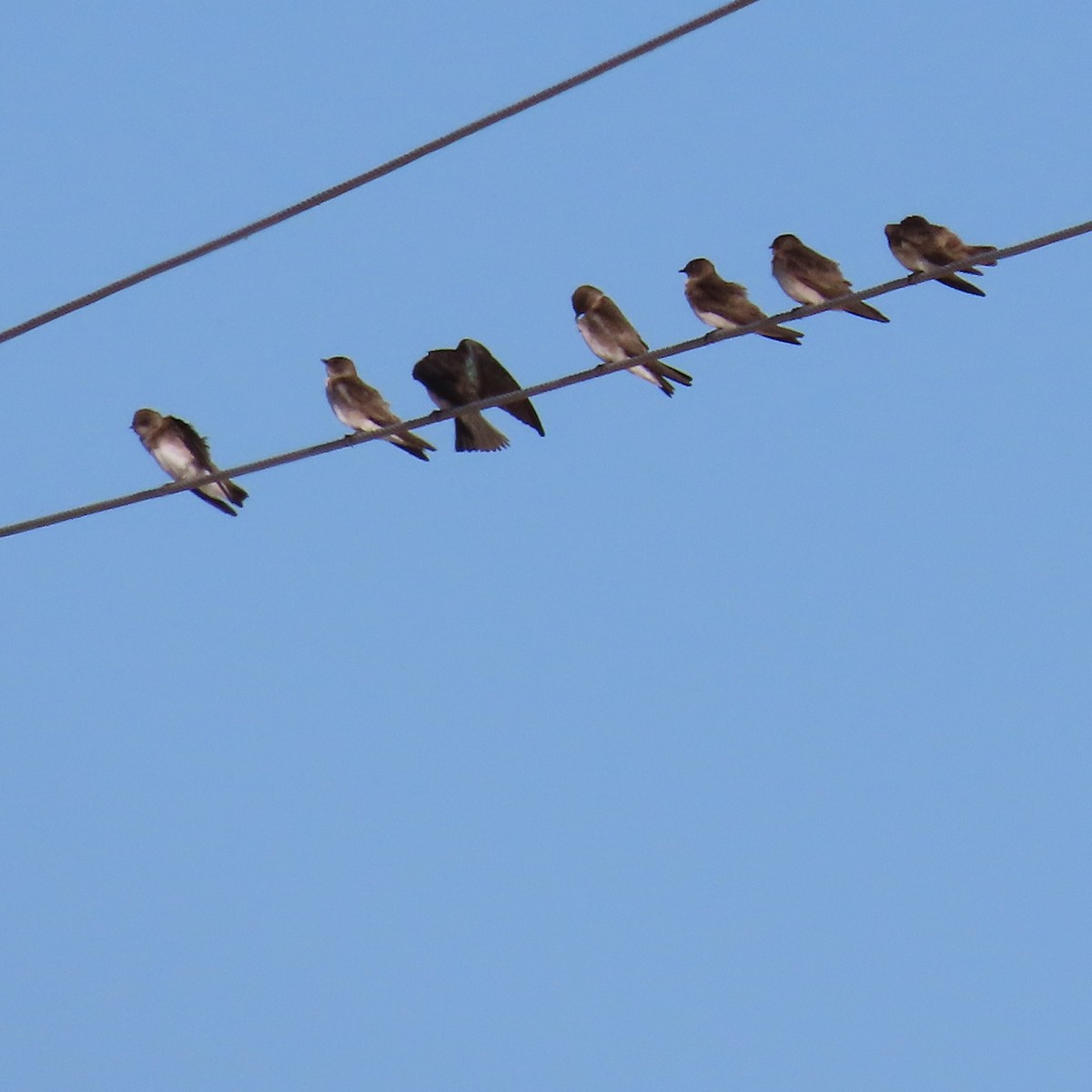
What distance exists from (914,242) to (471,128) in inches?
175

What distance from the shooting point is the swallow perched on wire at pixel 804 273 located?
1077 centimetres

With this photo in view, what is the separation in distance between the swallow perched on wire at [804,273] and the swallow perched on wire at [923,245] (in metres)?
0.30

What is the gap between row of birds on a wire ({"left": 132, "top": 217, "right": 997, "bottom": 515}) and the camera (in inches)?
393

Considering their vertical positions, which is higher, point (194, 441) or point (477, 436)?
point (194, 441)

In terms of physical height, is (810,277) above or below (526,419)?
above

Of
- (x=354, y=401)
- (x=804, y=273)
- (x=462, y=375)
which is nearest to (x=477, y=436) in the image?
(x=462, y=375)

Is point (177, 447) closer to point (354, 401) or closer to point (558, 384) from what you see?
point (354, 401)

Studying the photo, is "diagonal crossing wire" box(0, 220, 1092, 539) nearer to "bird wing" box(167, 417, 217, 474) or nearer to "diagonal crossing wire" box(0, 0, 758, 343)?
"diagonal crossing wire" box(0, 0, 758, 343)

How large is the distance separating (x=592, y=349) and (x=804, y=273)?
108cm

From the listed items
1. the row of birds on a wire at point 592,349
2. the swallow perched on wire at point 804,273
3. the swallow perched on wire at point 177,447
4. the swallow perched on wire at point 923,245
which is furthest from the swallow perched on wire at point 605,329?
the swallow perched on wire at point 177,447

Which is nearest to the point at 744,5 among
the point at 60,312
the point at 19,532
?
the point at 60,312

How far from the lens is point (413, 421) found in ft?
24.0

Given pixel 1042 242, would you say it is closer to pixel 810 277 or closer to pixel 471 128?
pixel 471 128

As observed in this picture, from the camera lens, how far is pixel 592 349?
431 inches
